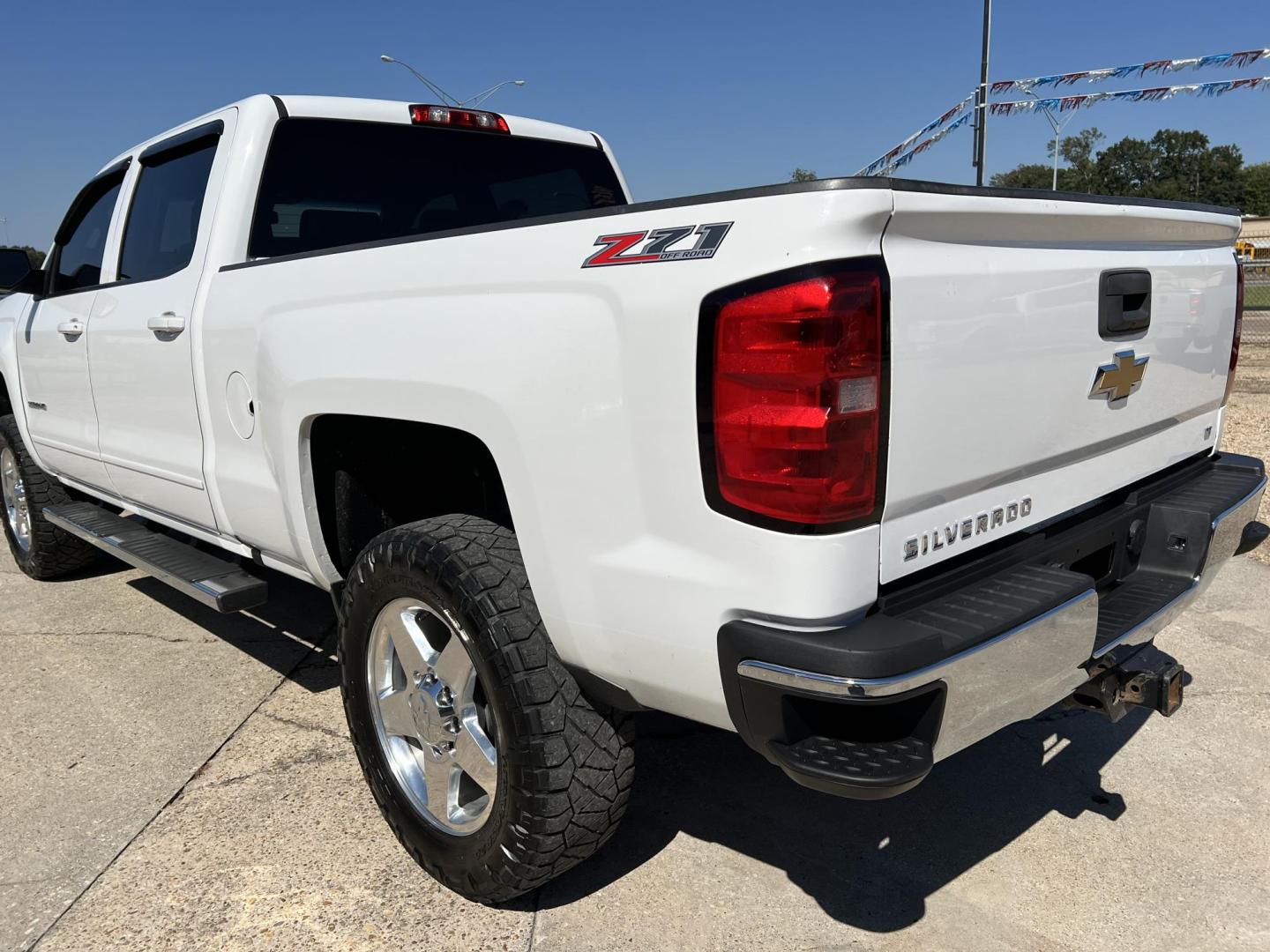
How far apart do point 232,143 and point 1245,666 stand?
4.16 meters

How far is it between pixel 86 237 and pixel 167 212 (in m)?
1.13

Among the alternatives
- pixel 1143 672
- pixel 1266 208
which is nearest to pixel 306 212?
pixel 1143 672

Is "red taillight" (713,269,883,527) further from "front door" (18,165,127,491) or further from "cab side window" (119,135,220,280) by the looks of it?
"front door" (18,165,127,491)

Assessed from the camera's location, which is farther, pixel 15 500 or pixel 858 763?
pixel 15 500

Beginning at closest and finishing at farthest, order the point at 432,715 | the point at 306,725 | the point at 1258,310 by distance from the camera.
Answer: the point at 432,715, the point at 306,725, the point at 1258,310

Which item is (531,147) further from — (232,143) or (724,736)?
(724,736)

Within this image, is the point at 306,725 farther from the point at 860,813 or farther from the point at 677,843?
the point at 860,813

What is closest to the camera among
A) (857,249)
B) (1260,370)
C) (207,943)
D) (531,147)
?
(857,249)

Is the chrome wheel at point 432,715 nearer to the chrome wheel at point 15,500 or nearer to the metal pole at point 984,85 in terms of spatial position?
the chrome wheel at point 15,500

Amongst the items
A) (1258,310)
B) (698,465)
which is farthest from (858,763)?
(1258,310)

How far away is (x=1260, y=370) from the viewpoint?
1114cm

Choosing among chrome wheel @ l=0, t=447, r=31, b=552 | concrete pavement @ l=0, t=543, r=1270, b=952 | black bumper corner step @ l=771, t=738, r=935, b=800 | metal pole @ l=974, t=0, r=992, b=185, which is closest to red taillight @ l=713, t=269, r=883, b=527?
black bumper corner step @ l=771, t=738, r=935, b=800

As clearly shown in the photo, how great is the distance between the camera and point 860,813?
2920 millimetres

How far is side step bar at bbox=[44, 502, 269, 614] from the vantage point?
3.16 metres
